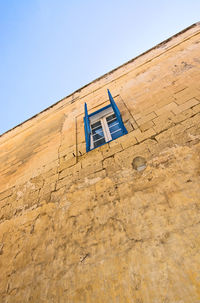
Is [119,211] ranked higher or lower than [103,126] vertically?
lower

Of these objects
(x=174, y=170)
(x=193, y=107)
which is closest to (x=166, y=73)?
(x=193, y=107)

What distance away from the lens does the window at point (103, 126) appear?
301 centimetres

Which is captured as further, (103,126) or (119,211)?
(103,126)

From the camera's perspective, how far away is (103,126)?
349 cm

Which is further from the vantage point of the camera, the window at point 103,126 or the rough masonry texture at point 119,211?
the window at point 103,126

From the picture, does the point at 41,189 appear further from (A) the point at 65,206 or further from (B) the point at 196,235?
(B) the point at 196,235

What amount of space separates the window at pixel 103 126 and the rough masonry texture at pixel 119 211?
19 centimetres

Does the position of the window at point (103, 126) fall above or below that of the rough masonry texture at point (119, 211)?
above

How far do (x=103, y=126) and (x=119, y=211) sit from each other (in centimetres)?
209

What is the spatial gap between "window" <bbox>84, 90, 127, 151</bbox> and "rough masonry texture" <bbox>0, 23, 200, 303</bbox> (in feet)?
0.64

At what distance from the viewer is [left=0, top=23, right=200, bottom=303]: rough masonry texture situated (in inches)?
53.3

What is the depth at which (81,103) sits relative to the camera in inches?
182

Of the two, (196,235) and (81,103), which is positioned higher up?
(81,103)

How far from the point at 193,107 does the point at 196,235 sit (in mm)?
1820
